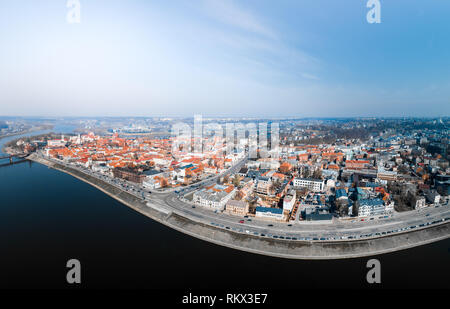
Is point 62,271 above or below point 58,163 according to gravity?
below

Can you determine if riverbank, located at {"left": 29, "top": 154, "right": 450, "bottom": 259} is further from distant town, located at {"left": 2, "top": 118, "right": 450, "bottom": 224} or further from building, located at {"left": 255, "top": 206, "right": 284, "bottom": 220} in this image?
building, located at {"left": 255, "top": 206, "right": 284, "bottom": 220}

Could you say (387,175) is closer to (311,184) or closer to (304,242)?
(311,184)

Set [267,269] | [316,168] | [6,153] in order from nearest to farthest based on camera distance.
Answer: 1. [267,269]
2. [316,168]
3. [6,153]

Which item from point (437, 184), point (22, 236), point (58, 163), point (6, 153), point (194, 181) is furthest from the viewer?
point (6, 153)

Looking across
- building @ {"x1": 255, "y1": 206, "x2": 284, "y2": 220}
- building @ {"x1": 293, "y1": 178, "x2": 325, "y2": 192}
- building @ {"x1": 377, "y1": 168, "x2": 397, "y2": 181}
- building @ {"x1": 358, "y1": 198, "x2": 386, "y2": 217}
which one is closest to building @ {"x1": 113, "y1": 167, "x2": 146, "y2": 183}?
building @ {"x1": 255, "y1": 206, "x2": 284, "y2": 220}

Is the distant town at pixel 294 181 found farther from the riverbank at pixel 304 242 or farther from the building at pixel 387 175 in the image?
the riverbank at pixel 304 242

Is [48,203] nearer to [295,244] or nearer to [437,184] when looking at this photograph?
[295,244]
